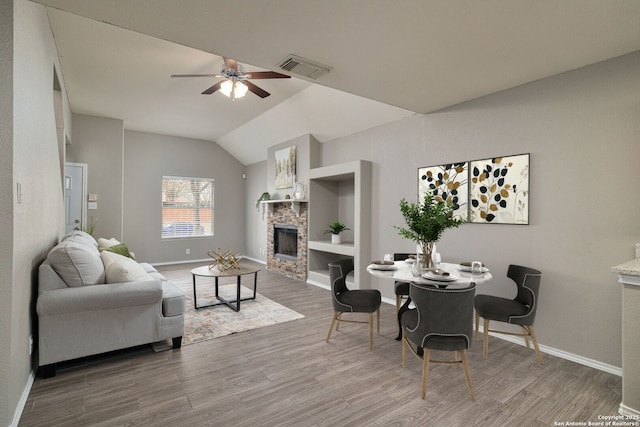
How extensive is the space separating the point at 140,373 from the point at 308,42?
303 cm

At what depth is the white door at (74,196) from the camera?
5883 mm

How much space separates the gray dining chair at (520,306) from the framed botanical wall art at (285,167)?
14.2 ft

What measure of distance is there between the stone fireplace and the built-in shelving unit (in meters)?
0.23

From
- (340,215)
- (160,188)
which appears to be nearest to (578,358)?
(340,215)

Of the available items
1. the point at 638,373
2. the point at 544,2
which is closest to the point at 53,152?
the point at 544,2

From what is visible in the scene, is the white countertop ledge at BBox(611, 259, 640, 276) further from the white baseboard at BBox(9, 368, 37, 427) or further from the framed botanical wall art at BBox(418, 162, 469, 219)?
the white baseboard at BBox(9, 368, 37, 427)

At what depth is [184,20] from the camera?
6.99 feet

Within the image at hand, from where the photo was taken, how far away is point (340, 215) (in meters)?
6.25

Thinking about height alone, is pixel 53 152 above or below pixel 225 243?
above

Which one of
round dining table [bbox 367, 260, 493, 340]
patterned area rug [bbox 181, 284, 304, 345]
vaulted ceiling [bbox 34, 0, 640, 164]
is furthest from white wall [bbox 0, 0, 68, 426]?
round dining table [bbox 367, 260, 493, 340]

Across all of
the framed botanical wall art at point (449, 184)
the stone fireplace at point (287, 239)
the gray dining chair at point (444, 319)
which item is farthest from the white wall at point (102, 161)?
the gray dining chair at point (444, 319)

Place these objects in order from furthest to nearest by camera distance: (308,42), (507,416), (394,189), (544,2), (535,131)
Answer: (394,189) → (535,131) → (308,42) → (507,416) → (544,2)

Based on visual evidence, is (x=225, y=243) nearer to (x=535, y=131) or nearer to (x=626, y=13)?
(x=535, y=131)

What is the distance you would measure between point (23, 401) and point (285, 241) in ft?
16.5
